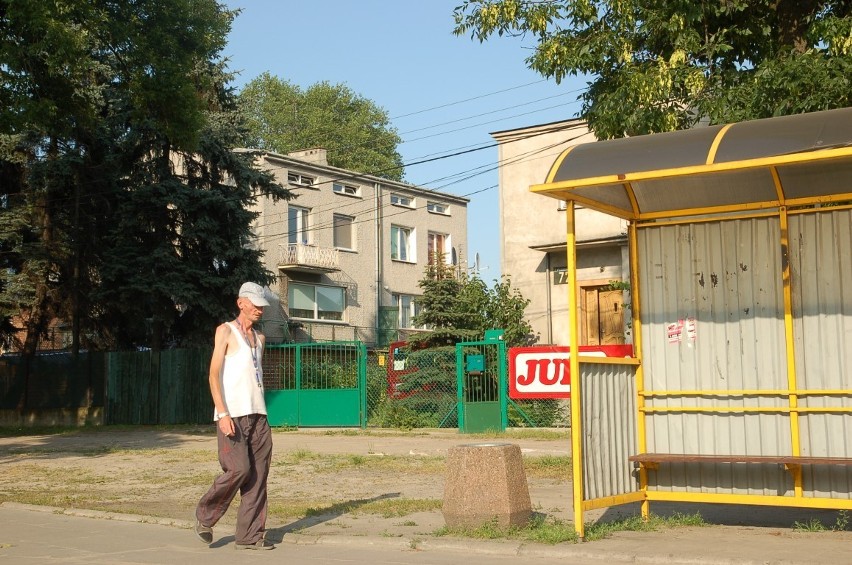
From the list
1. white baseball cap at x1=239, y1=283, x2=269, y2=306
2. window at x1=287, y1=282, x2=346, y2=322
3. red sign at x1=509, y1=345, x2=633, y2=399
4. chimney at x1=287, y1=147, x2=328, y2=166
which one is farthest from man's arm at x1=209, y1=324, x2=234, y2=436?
chimney at x1=287, y1=147, x2=328, y2=166

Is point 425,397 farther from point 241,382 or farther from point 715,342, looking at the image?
point 241,382

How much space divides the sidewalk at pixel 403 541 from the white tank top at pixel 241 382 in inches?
45.3

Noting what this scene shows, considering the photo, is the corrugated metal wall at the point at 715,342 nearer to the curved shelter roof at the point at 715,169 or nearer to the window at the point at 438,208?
the curved shelter roof at the point at 715,169

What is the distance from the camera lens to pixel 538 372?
20.4 m

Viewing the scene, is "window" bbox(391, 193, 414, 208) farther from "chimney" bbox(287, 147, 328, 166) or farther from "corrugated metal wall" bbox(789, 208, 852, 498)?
"corrugated metal wall" bbox(789, 208, 852, 498)

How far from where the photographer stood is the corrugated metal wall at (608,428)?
894cm

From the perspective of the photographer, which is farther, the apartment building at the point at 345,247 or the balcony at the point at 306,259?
the apartment building at the point at 345,247

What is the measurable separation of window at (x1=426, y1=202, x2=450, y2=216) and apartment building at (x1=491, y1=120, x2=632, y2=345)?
73.3 ft

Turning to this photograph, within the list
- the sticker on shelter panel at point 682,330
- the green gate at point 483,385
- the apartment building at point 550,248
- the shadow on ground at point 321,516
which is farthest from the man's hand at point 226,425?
the apartment building at point 550,248

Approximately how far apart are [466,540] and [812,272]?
146 inches

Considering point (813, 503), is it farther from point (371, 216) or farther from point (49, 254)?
point (371, 216)

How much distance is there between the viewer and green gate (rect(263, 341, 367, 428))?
1024 inches

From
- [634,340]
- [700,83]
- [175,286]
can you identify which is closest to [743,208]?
[634,340]

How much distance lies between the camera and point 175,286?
102 ft
